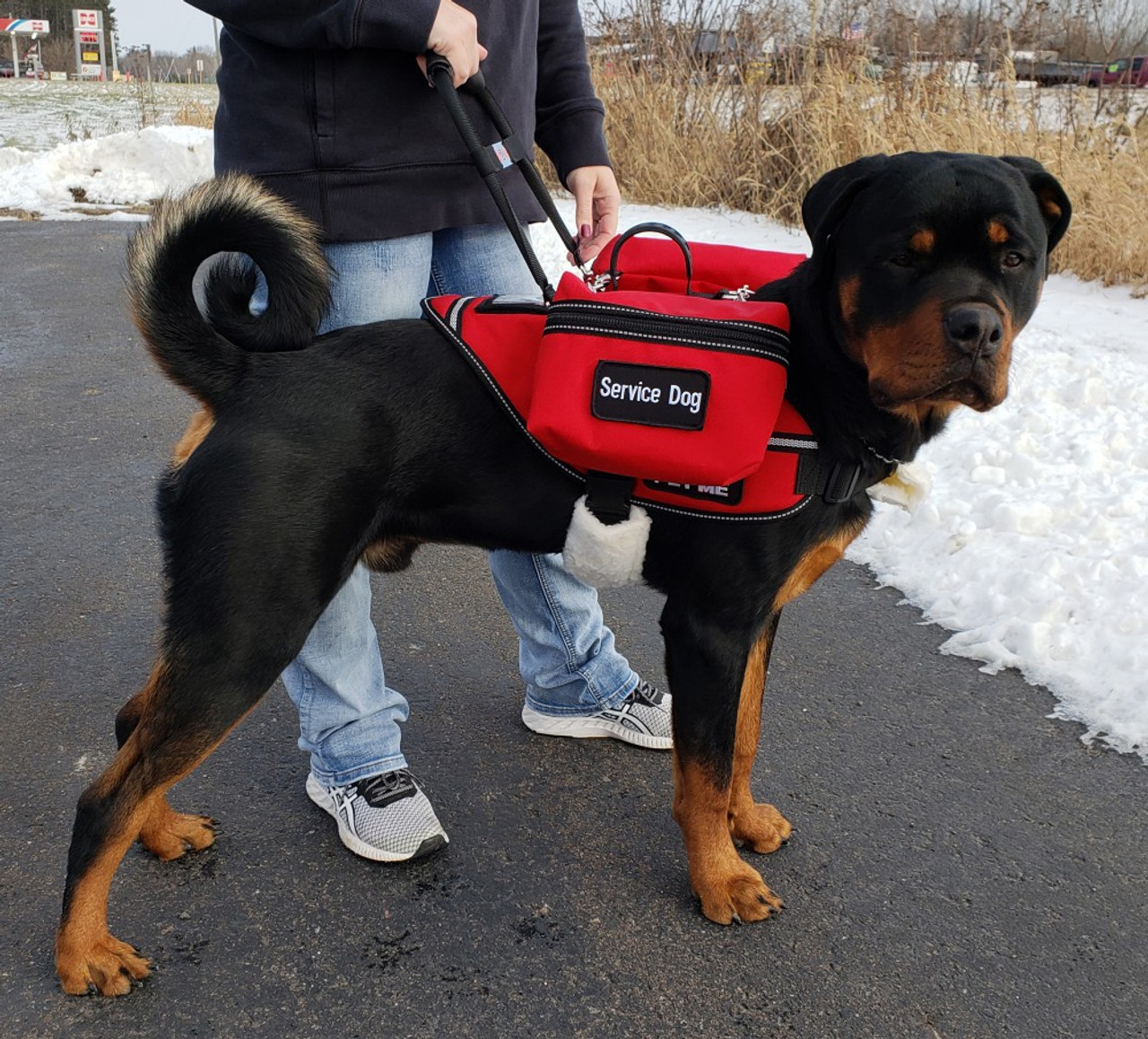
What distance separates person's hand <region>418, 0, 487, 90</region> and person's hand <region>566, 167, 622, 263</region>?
621 mm

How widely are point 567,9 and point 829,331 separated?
1386 millimetres

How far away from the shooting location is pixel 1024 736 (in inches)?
126

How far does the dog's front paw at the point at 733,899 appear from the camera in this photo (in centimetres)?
248

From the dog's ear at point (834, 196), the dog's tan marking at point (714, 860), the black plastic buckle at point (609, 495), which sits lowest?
the dog's tan marking at point (714, 860)

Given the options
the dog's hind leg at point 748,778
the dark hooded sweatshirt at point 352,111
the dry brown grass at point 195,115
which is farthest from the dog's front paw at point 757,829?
the dry brown grass at point 195,115

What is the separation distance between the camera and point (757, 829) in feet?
8.93

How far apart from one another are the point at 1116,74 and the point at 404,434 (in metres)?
8.67

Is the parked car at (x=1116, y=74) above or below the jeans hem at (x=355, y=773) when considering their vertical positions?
above

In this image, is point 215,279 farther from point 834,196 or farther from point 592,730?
point 592,730

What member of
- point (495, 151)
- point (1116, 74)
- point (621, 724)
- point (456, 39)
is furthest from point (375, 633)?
point (1116, 74)

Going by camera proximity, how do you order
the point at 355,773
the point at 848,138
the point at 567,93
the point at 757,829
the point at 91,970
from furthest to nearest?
the point at 848,138 → the point at 567,93 → the point at 355,773 → the point at 757,829 → the point at 91,970

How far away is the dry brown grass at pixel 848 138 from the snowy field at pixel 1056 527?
565mm

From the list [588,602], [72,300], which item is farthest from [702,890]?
[72,300]

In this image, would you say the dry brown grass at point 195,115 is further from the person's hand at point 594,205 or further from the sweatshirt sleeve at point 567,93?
the person's hand at point 594,205
